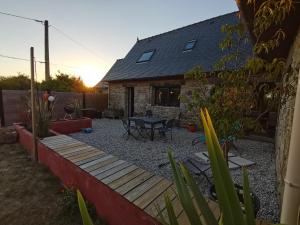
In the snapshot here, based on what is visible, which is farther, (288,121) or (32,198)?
(32,198)

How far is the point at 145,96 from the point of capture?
10.1 metres

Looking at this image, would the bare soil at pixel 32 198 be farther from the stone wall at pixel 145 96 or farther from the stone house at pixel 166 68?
the stone house at pixel 166 68

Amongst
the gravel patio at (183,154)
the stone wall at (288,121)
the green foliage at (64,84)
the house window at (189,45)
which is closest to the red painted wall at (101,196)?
the gravel patio at (183,154)

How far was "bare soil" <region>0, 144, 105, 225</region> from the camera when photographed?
251cm

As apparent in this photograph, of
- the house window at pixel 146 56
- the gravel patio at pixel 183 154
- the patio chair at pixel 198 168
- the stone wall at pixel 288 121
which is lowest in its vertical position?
the gravel patio at pixel 183 154

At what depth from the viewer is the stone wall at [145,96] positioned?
8.45 m

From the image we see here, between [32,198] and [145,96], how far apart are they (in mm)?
7727

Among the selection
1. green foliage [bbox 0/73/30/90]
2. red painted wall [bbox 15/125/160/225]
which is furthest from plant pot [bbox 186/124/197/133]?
green foliage [bbox 0/73/30/90]

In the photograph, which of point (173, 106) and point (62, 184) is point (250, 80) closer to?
point (62, 184)

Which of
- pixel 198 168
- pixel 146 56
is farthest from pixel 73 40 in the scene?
pixel 198 168

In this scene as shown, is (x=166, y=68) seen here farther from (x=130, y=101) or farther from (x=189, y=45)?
(x=130, y=101)

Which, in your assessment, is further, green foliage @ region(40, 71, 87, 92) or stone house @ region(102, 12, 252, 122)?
green foliage @ region(40, 71, 87, 92)

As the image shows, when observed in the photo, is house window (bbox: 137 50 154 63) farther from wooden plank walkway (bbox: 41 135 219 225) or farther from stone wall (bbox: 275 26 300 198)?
stone wall (bbox: 275 26 300 198)

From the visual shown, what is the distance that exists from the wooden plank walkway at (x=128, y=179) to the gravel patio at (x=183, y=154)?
1004 millimetres
